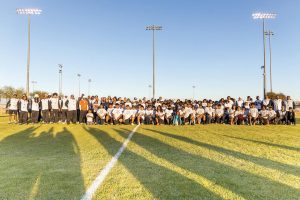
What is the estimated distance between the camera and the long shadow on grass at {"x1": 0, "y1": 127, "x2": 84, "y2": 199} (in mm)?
4840

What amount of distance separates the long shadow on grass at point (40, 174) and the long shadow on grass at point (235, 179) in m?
2.18

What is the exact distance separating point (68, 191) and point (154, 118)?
17064 millimetres

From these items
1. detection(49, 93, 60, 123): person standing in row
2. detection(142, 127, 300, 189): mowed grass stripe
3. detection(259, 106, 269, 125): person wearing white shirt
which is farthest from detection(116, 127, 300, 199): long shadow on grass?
detection(49, 93, 60, 123): person standing in row

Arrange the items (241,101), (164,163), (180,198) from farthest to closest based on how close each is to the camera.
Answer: (241,101)
(164,163)
(180,198)

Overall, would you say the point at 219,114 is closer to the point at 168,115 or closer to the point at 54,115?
the point at 168,115

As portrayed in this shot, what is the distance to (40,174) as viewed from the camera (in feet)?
20.1

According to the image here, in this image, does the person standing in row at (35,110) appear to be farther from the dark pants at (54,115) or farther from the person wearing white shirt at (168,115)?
the person wearing white shirt at (168,115)

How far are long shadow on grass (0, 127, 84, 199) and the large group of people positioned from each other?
1210 centimetres

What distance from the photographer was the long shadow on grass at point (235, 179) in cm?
478

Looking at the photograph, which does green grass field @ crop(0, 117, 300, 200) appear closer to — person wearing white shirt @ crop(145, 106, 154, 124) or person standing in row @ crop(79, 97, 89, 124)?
person standing in row @ crop(79, 97, 89, 124)

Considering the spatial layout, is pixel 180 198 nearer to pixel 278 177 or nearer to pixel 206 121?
pixel 278 177

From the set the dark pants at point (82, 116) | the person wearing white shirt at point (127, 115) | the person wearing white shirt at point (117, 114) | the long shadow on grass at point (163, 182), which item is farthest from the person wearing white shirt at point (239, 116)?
the long shadow on grass at point (163, 182)

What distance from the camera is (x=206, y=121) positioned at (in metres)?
22.3

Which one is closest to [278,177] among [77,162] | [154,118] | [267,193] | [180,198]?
[267,193]
